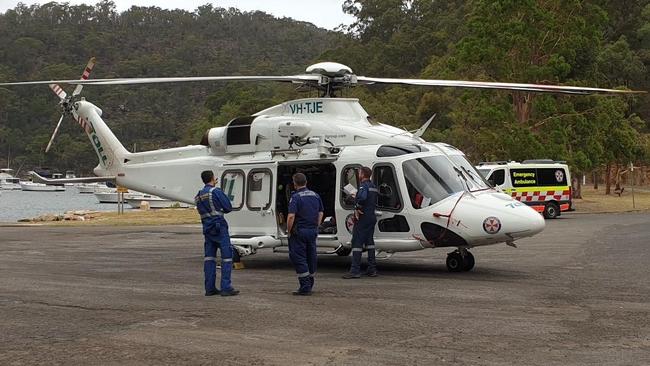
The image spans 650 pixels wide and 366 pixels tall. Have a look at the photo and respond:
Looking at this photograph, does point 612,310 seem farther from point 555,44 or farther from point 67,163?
point 67,163

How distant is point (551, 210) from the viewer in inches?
1225

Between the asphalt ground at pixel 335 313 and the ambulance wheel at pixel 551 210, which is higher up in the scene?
the ambulance wheel at pixel 551 210

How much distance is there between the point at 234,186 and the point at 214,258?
4.33 metres

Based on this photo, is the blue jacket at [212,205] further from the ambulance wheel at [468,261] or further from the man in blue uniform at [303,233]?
the ambulance wheel at [468,261]

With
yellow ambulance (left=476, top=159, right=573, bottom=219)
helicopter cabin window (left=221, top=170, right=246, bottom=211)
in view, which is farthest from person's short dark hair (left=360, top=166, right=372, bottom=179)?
yellow ambulance (left=476, top=159, right=573, bottom=219)

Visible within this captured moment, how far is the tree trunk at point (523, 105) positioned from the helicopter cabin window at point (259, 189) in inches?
1025

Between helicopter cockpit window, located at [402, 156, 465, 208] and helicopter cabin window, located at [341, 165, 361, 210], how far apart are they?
935 millimetres

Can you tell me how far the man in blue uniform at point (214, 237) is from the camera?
10.3 m

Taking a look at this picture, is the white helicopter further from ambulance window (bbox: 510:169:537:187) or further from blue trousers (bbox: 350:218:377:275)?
ambulance window (bbox: 510:169:537:187)

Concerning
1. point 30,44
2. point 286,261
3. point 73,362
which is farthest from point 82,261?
point 30,44

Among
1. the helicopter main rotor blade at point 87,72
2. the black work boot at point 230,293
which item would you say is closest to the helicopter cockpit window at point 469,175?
the black work boot at point 230,293

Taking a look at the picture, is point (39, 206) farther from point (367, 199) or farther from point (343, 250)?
point (367, 199)

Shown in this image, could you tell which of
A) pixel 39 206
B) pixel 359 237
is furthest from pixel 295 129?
pixel 39 206

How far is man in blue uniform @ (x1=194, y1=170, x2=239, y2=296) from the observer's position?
10281 millimetres
